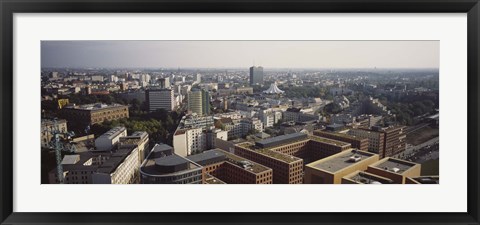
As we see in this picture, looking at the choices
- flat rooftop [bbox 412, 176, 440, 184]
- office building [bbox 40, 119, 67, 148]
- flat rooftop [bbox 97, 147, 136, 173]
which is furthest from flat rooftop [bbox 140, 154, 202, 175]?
flat rooftop [bbox 412, 176, 440, 184]

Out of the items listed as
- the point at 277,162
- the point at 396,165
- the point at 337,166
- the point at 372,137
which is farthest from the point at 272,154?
the point at 396,165

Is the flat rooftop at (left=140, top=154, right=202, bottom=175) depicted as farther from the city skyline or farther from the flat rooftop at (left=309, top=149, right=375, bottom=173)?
the flat rooftop at (left=309, top=149, right=375, bottom=173)

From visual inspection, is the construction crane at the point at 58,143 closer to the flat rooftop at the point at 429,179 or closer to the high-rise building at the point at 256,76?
the high-rise building at the point at 256,76

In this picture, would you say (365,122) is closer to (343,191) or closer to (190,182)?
(343,191)

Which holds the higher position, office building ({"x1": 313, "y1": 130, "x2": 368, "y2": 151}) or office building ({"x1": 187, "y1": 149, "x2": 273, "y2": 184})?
office building ({"x1": 313, "y1": 130, "x2": 368, "y2": 151})

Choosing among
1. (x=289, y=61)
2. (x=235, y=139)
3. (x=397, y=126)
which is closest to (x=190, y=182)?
(x=235, y=139)

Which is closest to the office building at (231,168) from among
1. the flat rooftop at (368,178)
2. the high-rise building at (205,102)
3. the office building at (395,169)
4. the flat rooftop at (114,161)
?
the high-rise building at (205,102)
